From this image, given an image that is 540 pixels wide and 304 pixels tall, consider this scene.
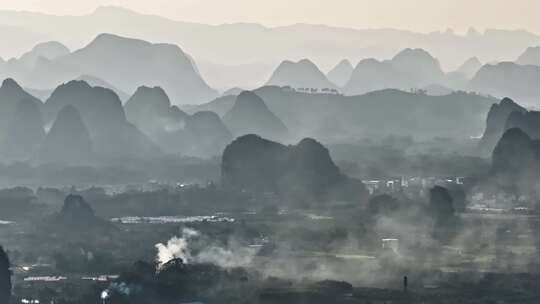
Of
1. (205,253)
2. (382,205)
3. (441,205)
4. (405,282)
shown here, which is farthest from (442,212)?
(405,282)

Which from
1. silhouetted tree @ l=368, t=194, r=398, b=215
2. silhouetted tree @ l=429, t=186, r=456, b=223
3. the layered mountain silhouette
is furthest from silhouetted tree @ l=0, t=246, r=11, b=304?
silhouetted tree @ l=368, t=194, r=398, b=215

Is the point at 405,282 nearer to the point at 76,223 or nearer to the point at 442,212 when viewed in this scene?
the point at 442,212

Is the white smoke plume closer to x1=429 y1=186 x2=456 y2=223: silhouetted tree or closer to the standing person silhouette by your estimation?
the standing person silhouette

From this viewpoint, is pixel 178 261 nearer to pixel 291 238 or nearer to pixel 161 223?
pixel 291 238

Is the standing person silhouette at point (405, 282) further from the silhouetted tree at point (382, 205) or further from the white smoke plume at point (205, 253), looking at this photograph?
the silhouetted tree at point (382, 205)

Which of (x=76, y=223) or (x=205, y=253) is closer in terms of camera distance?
(x=205, y=253)

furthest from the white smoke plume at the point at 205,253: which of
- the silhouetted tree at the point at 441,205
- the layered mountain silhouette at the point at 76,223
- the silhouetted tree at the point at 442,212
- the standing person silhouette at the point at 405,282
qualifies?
the silhouetted tree at the point at 441,205

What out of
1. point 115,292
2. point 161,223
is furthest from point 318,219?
point 115,292

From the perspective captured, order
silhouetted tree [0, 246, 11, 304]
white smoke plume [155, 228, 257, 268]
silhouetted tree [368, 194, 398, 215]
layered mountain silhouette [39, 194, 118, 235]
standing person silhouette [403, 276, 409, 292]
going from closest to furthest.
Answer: silhouetted tree [0, 246, 11, 304]
standing person silhouette [403, 276, 409, 292]
white smoke plume [155, 228, 257, 268]
layered mountain silhouette [39, 194, 118, 235]
silhouetted tree [368, 194, 398, 215]

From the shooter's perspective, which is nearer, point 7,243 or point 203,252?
point 203,252
